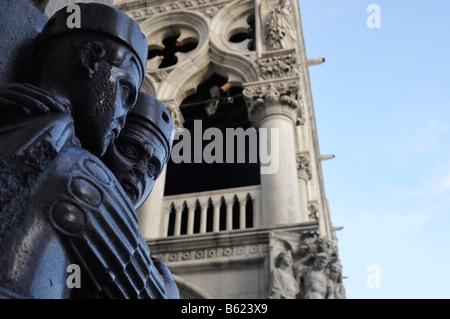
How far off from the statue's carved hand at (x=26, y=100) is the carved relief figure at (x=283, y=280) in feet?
17.2

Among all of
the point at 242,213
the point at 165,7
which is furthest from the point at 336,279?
the point at 165,7

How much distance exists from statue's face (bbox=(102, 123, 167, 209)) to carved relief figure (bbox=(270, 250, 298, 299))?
15.5 feet

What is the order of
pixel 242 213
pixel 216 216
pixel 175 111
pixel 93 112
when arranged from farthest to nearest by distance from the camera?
pixel 175 111
pixel 216 216
pixel 242 213
pixel 93 112

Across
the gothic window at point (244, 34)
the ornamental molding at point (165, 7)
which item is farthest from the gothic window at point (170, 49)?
the gothic window at point (244, 34)

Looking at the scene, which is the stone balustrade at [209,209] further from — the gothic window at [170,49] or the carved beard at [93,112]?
the carved beard at [93,112]

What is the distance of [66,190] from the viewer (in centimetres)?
114

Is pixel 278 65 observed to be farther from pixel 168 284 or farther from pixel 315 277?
pixel 168 284

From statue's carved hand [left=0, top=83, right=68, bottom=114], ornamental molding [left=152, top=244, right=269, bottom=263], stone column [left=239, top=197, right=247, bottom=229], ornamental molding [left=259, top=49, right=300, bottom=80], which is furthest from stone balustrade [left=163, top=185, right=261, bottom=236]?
statue's carved hand [left=0, top=83, right=68, bottom=114]

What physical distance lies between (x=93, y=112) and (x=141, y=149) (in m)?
0.33

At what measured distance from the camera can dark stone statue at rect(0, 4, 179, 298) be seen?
1.05 m

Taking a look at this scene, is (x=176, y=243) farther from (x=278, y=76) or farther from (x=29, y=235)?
(x=29, y=235)

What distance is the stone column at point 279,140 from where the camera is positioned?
7.54 metres

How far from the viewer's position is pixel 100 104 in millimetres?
1369

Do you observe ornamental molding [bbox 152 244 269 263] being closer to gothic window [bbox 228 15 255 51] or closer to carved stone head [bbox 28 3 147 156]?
gothic window [bbox 228 15 255 51]
